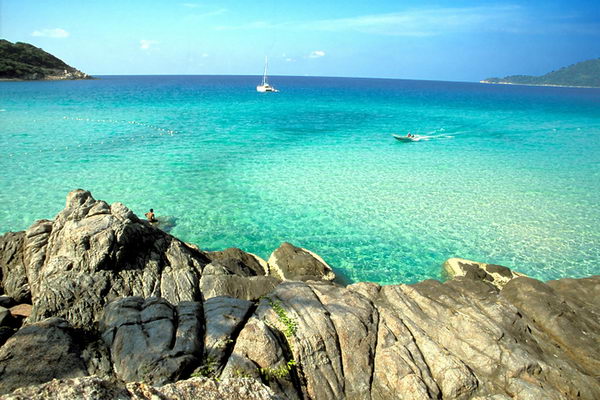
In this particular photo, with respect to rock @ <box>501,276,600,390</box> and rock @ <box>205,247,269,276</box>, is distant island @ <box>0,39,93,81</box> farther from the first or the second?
rock @ <box>501,276,600,390</box>

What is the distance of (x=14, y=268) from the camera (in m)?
14.1

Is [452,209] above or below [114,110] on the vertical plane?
below

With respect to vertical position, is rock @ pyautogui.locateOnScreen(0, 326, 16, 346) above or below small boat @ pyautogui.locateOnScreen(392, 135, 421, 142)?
below

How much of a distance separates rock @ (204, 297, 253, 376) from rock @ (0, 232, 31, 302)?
29.9ft

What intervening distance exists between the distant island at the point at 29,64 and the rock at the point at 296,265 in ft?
541

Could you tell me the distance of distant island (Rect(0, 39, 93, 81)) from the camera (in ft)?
439

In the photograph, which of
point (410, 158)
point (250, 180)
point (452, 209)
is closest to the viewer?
point (452, 209)

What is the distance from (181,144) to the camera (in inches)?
1700

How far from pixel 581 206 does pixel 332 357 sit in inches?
1092

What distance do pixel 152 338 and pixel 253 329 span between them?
7.93 ft

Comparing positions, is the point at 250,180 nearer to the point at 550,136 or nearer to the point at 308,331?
the point at 308,331

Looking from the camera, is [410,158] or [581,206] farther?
[410,158]

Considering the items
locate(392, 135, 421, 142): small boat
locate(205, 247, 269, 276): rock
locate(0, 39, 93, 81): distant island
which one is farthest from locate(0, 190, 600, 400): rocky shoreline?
locate(0, 39, 93, 81): distant island

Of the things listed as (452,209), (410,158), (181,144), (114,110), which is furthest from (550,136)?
(114,110)
